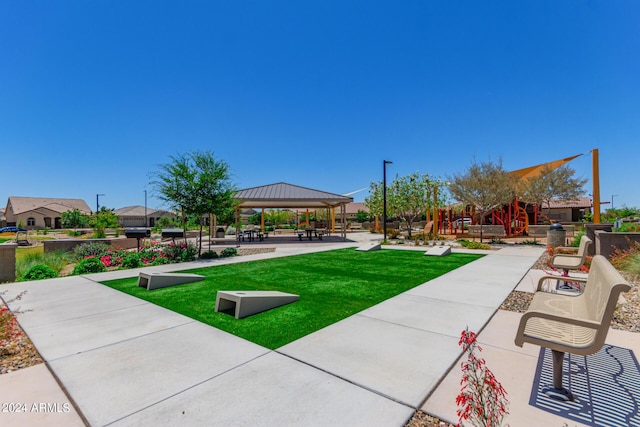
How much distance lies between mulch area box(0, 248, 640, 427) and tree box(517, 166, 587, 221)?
83.5 ft

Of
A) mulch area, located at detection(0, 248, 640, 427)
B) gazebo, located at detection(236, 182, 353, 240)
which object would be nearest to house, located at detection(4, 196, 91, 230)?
gazebo, located at detection(236, 182, 353, 240)

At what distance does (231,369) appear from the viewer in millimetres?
3203

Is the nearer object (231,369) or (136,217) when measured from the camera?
(231,369)

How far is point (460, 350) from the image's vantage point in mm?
3605

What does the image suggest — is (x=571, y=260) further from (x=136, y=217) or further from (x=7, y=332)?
(x=136, y=217)

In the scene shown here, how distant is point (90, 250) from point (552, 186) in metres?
37.4

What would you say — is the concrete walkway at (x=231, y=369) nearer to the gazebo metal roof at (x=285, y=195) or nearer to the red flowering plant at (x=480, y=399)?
the red flowering plant at (x=480, y=399)

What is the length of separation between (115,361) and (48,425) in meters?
1.05

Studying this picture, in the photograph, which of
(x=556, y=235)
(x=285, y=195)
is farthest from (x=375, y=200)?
(x=556, y=235)

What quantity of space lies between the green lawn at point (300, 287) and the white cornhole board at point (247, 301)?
105 mm

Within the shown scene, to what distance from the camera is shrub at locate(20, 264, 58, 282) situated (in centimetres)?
827

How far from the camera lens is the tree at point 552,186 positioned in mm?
28109

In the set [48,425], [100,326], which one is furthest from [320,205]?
[48,425]

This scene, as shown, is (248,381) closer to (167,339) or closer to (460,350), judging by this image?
(167,339)
